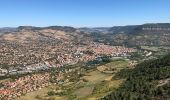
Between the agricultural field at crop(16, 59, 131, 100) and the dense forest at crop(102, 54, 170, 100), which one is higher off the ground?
the dense forest at crop(102, 54, 170, 100)

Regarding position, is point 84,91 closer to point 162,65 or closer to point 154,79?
point 154,79

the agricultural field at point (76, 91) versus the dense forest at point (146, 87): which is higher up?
the dense forest at point (146, 87)

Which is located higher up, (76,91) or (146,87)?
(146,87)

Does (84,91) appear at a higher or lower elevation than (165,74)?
lower

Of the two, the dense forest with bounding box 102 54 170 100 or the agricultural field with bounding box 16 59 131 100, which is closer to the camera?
the dense forest with bounding box 102 54 170 100

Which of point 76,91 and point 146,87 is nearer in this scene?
point 146,87

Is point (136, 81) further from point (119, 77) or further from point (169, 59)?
point (169, 59)

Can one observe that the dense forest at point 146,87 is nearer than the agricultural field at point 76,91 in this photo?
Yes

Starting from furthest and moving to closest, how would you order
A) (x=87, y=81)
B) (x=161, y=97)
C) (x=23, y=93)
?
(x=87, y=81) < (x=23, y=93) < (x=161, y=97)

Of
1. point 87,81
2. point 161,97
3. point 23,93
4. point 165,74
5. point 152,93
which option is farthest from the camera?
point 87,81

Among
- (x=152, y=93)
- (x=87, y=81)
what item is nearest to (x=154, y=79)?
(x=152, y=93)

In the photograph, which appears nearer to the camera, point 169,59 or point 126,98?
point 126,98
